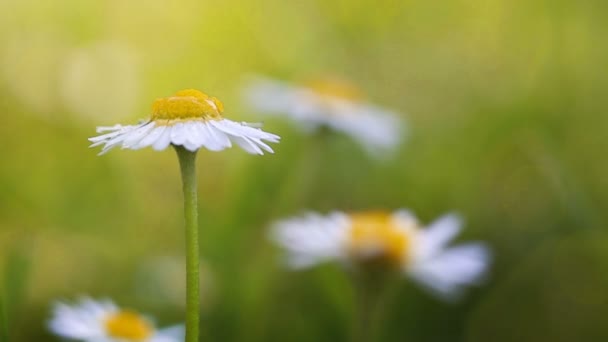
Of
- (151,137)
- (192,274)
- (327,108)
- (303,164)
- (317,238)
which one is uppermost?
(327,108)

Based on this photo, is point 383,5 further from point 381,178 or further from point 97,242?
point 97,242

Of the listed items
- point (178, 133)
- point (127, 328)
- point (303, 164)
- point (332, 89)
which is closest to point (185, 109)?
point (178, 133)

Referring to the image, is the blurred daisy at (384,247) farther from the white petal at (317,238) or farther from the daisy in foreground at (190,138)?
the daisy in foreground at (190,138)

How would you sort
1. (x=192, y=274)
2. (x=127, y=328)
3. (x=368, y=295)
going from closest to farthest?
1. (x=192, y=274)
2. (x=127, y=328)
3. (x=368, y=295)

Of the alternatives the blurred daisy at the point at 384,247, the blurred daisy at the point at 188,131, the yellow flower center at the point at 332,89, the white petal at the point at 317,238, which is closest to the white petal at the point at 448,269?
the blurred daisy at the point at 384,247

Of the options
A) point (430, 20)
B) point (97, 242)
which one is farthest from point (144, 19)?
point (97, 242)

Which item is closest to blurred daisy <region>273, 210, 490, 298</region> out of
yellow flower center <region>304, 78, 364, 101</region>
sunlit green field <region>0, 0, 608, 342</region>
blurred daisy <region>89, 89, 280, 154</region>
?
sunlit green field <region>0, 0, 608, 342</region>

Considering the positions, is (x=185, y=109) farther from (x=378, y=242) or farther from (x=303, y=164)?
(x=303, y=164)
